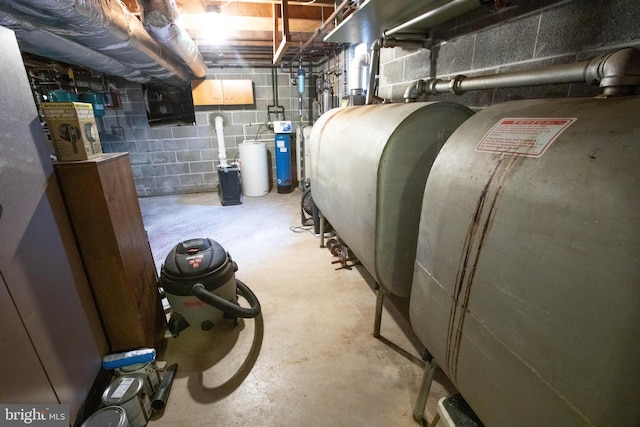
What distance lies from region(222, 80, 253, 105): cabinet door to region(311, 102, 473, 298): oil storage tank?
11.6 feet

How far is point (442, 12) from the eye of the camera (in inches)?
61.1

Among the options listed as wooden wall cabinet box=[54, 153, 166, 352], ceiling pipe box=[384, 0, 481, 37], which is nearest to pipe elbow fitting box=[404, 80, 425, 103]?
ceiling pipe box=[384, 0, 481, 37]

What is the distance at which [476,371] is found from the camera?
2.85ft

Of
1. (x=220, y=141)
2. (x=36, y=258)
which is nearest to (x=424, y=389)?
(x=36, y=258)

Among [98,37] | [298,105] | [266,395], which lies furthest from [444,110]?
[298,105]

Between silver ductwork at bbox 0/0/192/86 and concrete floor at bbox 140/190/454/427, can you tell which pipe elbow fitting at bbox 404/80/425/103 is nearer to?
concrete floor at bbox 140/190/454/427

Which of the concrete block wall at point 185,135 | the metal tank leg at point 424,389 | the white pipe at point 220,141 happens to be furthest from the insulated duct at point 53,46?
the metal tank leg at point 424,389

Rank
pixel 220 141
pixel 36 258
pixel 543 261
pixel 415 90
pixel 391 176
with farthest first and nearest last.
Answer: pixel 220 141
pixel 415 90
pixel 391 176
pixel 36 258
pixel 543 261

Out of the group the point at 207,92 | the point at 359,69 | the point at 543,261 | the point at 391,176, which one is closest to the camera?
the point at 543,261

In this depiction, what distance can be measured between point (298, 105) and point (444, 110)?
4.26 metres

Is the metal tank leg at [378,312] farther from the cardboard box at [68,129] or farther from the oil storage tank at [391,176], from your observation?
the cardboard box at [68,129]

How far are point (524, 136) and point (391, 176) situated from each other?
620mm

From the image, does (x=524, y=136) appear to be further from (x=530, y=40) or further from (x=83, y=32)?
(x=83, y=32)

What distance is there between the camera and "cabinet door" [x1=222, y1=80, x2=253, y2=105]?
465 centimetres
